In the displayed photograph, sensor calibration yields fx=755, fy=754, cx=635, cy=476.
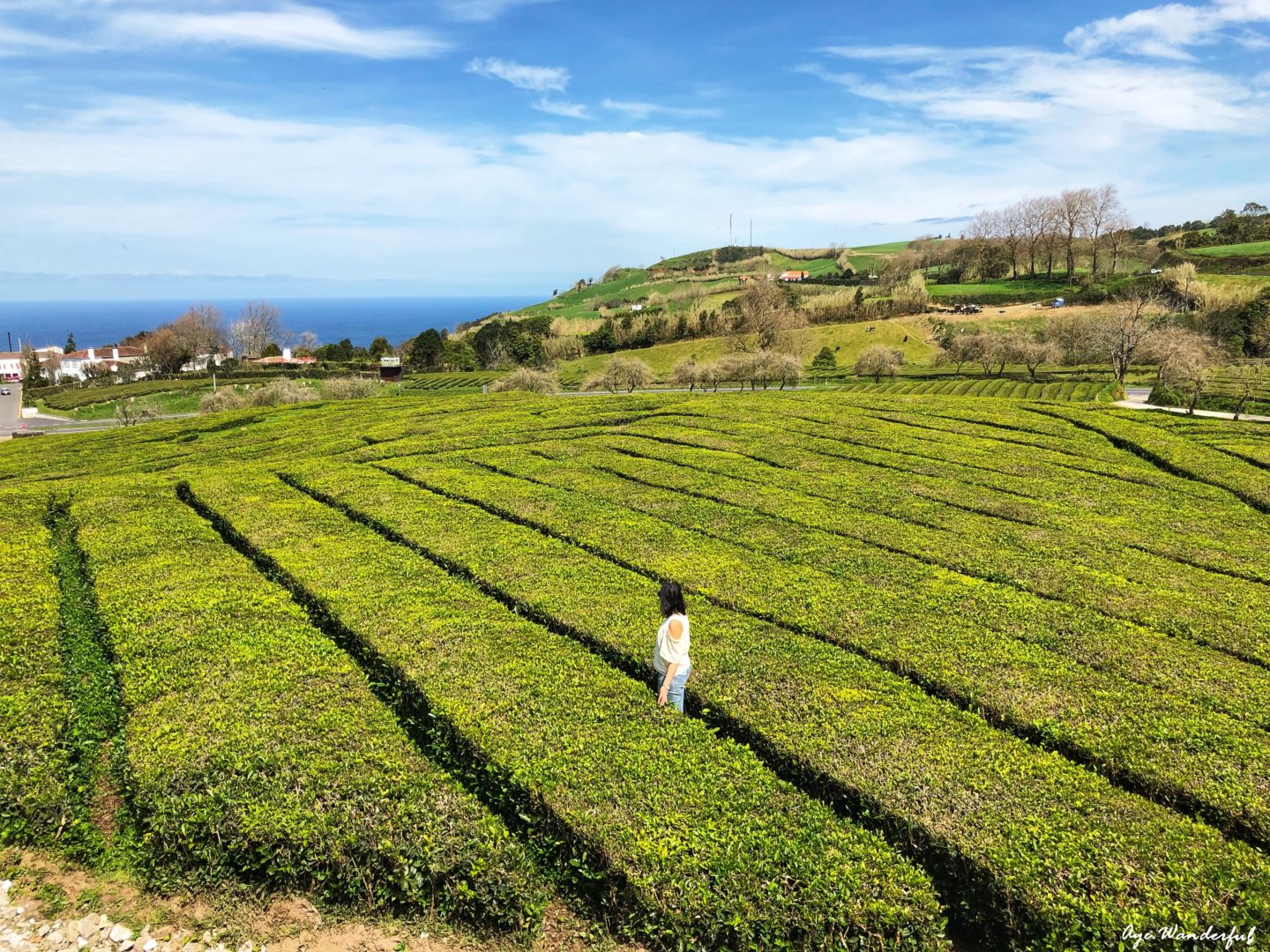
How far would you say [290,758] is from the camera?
10.3 metres

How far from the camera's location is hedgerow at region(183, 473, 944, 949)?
8078 mm

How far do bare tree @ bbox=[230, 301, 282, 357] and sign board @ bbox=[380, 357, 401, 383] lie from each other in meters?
48.1

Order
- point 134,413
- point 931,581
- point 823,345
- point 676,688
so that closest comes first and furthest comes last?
point 676,688 → point 931,581 → point 134,413 → point 823,345

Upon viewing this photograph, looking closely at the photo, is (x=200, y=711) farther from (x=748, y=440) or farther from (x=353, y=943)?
(x=748, y=440)

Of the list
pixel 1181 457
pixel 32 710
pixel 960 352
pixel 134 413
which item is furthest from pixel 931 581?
pixel 134 413

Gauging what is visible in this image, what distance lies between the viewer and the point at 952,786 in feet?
31.2

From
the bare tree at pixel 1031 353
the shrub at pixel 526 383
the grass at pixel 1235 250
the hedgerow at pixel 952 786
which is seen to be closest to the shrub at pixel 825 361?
the bare tree at pixel 1031 353

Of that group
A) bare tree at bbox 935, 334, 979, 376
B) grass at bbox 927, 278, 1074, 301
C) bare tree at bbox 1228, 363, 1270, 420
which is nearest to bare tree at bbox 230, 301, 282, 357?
bare tree at bbox 935, 334, 979, 376

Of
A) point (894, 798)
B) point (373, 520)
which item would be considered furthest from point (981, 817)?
point (373, 520)

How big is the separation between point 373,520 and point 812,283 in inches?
5534

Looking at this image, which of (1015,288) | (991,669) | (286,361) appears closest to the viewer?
(991,669)
